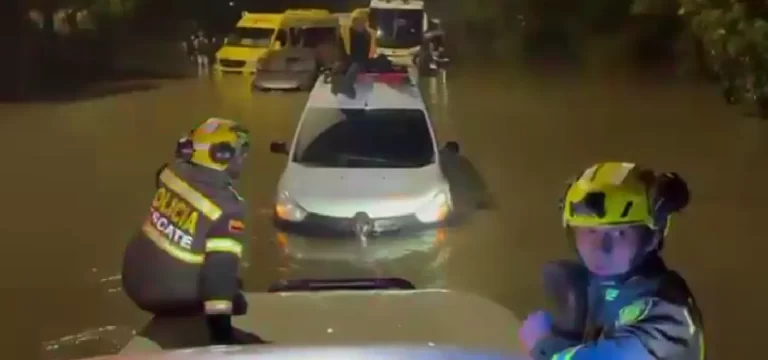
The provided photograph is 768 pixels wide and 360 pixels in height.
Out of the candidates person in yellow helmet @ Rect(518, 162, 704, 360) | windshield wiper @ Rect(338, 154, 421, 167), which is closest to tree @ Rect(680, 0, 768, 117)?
windshield wiper @ Rect(338, 154, 421, 167)

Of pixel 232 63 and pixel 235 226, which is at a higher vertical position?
pixel 232 63

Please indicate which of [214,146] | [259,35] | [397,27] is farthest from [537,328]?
[259,35]

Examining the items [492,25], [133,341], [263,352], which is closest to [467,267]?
[492,25]

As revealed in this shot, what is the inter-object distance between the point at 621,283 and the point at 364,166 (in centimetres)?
106

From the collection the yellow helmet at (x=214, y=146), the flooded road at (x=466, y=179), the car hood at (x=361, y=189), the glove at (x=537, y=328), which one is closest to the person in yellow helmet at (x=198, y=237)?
the yellow helmet at (x=214, y=146)

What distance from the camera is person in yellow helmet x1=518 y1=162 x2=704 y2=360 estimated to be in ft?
4.11

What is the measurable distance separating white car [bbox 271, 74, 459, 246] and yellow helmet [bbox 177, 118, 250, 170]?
13.5 inches

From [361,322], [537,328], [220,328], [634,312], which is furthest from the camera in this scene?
[361,322]

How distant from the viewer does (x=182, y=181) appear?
6.32ft

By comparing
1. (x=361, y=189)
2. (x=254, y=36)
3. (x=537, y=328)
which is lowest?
(x=361, y=189)

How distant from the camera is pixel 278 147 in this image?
231 cm

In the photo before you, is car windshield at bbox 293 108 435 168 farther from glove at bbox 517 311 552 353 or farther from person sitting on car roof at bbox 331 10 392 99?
glove at bbox 517 311 552 353

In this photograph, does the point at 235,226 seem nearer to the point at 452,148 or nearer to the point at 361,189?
the point at 361,189

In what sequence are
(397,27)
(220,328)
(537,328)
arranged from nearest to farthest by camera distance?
(537,328), (220,328), (397,27)
